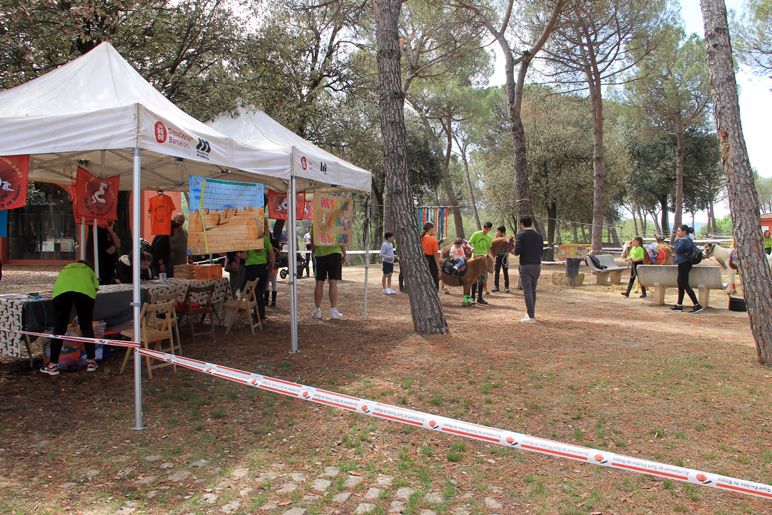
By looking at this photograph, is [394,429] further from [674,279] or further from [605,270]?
[605,270]

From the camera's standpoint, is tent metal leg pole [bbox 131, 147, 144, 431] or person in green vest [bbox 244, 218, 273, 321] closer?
A: tent metal leg pole [bbox 131, 147, 144, 431]

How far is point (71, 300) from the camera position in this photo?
5.17 meters

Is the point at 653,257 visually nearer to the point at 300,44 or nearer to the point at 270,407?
the point at 300,44

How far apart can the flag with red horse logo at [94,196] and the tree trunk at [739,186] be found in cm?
687

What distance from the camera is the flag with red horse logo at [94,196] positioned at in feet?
19.7

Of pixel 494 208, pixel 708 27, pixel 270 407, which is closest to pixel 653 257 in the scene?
pixel 708 27

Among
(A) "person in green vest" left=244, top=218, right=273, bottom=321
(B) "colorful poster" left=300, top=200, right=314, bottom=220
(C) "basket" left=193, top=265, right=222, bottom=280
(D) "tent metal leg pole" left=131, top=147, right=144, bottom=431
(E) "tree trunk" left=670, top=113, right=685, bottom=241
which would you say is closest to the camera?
(D) "tent metal leg pole" left=131, top=147, right=144, bottom=431

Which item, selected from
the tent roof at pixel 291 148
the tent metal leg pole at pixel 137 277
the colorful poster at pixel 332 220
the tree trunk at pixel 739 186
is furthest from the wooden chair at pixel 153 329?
the tree trunk at pixel 739 186

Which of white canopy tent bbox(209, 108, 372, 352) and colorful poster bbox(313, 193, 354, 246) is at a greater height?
white canopy tent bbox(209, 108, 372, 352)

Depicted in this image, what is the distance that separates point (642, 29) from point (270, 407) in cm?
2036

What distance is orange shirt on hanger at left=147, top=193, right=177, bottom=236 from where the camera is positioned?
802 cm

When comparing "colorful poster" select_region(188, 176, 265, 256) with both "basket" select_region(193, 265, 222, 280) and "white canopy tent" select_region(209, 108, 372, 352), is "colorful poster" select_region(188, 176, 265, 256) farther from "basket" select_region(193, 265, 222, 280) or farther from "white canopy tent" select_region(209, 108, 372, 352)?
"basket" select_region(193, 265, 222, 280)

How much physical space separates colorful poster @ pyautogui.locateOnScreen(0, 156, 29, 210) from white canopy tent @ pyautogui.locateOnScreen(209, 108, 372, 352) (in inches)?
95.0

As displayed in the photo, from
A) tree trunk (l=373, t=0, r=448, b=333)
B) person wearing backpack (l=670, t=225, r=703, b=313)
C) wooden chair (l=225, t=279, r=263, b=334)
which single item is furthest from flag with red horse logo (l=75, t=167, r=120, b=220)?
person wearing backpack (l=670, t=225, r=703, b=313)
